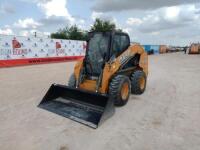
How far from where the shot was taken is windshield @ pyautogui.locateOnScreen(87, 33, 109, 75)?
5.60m

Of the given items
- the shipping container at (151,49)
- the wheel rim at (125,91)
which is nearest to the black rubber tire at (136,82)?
the wheel rim at (125,91)

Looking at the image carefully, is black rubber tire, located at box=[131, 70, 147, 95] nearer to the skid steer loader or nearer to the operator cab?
the skid steer loader

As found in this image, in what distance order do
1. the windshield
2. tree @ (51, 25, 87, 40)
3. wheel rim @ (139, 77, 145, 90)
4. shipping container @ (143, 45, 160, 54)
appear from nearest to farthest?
the windshield < wheel rim @ (139, 77, 145, 90) < shipping container @ (143, 45, 160, 54) < tree @ (51, 25, 87, 40)

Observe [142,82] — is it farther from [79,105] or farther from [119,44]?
[79,105]

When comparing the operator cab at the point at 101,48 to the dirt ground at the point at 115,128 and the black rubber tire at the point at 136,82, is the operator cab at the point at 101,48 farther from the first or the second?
the dirt ground at the point at 115,128

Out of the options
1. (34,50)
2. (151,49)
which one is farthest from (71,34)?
(34,50)

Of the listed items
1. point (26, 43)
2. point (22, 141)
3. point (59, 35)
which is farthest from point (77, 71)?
point (59, 35)

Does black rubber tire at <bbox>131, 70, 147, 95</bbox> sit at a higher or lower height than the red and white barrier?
lower

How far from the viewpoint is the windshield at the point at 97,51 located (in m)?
5.60

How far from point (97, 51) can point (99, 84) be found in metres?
1.10

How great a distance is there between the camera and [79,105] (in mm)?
5078

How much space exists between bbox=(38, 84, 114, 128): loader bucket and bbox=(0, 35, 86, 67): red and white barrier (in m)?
10.9

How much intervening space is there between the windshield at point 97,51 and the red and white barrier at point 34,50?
36.3ft

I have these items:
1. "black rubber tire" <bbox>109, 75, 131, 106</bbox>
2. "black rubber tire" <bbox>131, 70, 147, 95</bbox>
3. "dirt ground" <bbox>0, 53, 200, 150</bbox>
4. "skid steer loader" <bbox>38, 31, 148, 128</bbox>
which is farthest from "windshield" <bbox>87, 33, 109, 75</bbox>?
"dirt ground" <bbox>0, 53, 200, 150</bbox>
